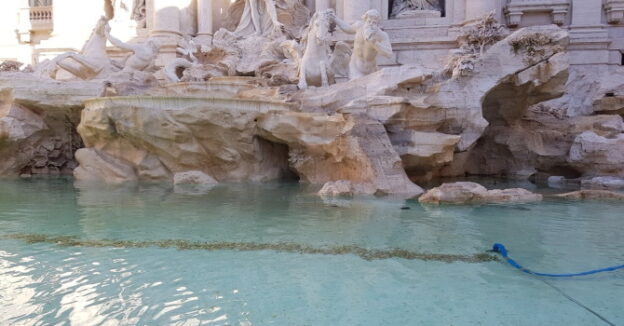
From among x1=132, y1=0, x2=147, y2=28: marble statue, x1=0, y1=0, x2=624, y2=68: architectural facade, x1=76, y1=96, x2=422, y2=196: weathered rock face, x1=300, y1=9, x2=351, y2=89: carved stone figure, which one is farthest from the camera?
x1=132, y1=0, x2=147, y2=28: marble statue

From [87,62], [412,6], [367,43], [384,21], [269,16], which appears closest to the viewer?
Result: [367,43]

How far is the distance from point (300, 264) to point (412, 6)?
12.0 meters

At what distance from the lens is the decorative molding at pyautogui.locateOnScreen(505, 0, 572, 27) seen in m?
12.3

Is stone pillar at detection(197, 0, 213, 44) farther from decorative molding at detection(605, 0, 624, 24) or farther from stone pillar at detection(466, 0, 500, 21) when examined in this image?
decorative molding at detection(605, 0, 624, 24)

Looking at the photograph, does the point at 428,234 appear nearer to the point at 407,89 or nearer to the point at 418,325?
the point at 418,325

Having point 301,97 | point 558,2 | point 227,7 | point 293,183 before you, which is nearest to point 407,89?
point 301,97

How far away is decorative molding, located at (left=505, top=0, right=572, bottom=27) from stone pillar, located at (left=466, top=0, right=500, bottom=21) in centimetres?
55

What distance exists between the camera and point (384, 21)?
13180 millimetres

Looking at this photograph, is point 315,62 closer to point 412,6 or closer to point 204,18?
point 412,6

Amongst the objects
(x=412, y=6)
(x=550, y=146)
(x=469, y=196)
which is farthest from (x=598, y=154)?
(x=412, y=6)

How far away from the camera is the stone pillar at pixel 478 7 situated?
12102 millimetres

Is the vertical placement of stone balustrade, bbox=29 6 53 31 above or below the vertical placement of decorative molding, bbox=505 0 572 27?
above

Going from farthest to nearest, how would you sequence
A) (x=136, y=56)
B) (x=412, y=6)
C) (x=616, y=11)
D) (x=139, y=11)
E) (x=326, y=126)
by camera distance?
(x=139, y=11)
(x=412, y=6)
(x=616, y=11)
(x=136, y=56)
(x=326, y=126)

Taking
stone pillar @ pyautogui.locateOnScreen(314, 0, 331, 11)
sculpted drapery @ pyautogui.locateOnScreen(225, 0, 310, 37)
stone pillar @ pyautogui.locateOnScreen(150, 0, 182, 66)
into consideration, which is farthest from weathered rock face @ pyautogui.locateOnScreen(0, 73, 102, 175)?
stone pillar @ pyautogui.locateOnScreen(314, 0, 331, 11)
